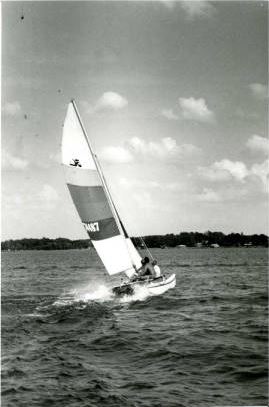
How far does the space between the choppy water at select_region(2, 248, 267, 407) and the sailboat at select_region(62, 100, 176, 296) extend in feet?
3.58

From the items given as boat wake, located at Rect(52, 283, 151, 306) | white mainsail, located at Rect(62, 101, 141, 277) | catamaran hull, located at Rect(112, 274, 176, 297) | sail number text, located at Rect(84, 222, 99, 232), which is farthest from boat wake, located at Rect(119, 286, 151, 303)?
sail number text, located at Rect(84, 222, 99, 232)

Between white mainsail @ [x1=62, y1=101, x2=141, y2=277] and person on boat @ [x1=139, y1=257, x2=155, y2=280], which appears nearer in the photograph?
white mainsail @ [x1=62, y1=101, x2=141, y2=277]

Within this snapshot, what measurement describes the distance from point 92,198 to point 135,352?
6798mm

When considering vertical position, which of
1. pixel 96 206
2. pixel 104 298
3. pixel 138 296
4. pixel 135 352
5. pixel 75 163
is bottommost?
pixel 135 352

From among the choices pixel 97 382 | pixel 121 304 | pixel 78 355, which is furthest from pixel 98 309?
pixel 97 382

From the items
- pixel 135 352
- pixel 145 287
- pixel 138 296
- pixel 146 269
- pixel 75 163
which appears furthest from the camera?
pixel 138 296

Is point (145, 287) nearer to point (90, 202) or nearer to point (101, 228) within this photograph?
point (101, 228)

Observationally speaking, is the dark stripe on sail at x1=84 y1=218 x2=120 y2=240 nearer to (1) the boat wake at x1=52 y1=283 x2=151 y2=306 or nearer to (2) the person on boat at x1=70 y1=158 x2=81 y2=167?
(2) the person on boat at x1=70 y1=158 x2=81 y2=167

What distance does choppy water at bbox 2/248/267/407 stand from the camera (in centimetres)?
871

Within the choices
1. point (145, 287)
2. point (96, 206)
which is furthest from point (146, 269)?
point (96, 206)

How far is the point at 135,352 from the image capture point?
36.9 feet

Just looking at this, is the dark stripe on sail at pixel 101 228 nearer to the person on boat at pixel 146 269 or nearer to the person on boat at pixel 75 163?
the person on boat at pixel 146 269

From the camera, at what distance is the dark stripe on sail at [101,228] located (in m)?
16.9

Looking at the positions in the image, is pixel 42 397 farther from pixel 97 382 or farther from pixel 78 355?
pixel 78 355
